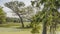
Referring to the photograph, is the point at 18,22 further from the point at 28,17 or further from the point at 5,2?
the point at 5,2

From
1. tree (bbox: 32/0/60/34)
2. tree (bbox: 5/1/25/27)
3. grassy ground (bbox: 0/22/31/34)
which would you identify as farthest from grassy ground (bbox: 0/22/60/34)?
tree (bbox: 32/0/60/34)

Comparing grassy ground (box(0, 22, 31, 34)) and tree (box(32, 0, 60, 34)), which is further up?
tree (box(32, 0, 60, 34))

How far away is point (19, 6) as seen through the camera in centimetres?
677

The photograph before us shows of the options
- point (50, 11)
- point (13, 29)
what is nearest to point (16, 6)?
point (13, 29)

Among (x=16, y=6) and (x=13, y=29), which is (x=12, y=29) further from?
(x=16, y=6)

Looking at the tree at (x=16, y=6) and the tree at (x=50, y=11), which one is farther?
the tree at (x=16, y=6)

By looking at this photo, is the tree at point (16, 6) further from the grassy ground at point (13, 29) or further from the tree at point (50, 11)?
the tree at point (50, 11)

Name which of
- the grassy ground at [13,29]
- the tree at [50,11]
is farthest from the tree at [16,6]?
the tree at [50,11]

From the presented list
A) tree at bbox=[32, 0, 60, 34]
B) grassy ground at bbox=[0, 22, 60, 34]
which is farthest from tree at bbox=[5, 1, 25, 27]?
tree at bbox=[32, 0, 60, 34]

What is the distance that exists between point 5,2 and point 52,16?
164 cm

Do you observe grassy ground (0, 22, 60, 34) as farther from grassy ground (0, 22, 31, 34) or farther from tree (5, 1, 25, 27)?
tree (5, 1, 25, 27)

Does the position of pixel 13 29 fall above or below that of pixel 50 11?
below

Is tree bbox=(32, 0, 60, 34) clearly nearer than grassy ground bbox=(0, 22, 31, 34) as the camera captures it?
Yes

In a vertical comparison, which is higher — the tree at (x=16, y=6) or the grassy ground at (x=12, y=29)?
the tree at (x=16, y=6)
